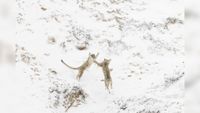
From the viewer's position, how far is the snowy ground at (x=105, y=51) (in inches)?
460

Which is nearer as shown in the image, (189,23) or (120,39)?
(189,23)

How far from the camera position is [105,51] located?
50.0 feet

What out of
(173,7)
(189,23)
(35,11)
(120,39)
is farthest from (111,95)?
(189,23)

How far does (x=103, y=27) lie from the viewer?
54.4ft

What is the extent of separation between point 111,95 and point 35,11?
18.4 feet

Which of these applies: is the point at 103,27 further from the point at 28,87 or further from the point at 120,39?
the point at 28,87

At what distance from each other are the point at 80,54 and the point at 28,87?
Answer: 3416mm

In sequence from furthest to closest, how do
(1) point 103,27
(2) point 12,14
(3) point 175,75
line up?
(1) point 103,27 < (3) point 175,75 < (2) point 12,14

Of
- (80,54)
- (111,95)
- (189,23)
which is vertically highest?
(189,23)

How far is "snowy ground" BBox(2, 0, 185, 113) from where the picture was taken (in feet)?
38.4

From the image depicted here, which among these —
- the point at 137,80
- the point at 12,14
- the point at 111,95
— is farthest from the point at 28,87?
the point at 12,14

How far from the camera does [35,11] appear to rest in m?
16.8

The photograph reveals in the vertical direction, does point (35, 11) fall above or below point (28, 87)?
above

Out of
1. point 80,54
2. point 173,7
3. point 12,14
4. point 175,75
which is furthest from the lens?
point 173,7
